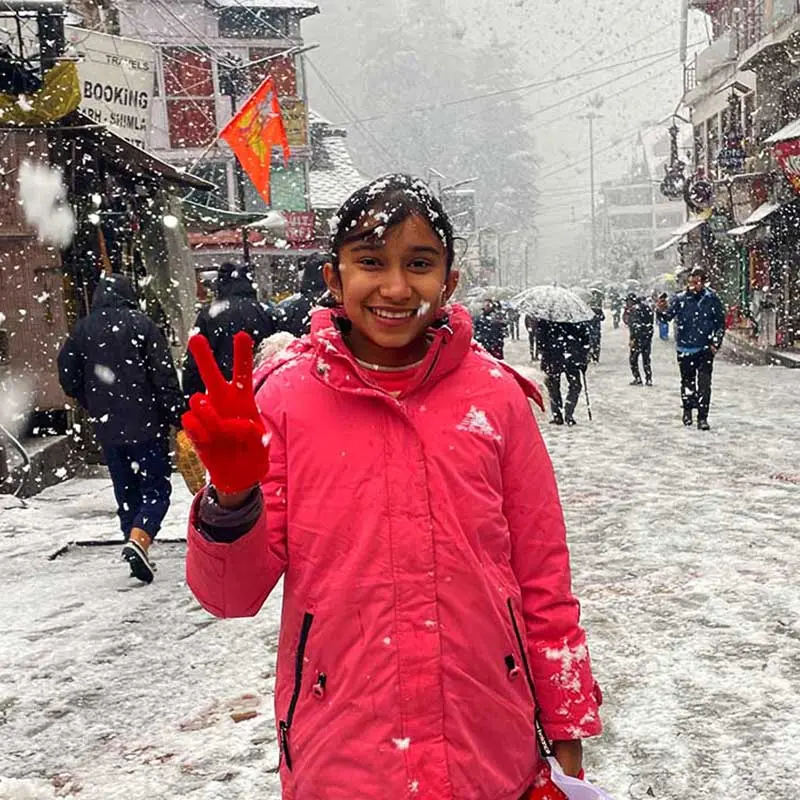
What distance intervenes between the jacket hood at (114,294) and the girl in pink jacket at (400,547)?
4.73 metres

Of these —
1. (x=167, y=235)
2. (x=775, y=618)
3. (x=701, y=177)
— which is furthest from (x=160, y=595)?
(x=701, y=177)

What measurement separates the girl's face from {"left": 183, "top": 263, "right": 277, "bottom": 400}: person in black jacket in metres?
5.88

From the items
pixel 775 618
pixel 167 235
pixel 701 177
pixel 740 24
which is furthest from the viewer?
pixel 701 177

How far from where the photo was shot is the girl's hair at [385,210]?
1844 millimetres

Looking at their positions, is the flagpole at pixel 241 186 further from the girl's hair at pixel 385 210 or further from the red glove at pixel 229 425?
the red glove at pixel 229 425

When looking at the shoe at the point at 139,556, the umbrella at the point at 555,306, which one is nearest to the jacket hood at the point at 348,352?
the shoe at the point at 139,556

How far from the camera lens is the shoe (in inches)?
234

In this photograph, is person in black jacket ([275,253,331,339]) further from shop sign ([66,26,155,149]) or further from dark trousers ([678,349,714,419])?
dark trousers ([678,349,714,419])

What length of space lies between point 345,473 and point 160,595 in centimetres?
438

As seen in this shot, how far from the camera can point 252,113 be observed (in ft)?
51.1

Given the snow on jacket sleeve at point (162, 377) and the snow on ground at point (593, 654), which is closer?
the snow on ground at point (593, 654)

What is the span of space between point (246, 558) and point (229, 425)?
0.29 metres

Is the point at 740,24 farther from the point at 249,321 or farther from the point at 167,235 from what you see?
the point at 249,321

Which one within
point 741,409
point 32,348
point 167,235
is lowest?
point 741,409
